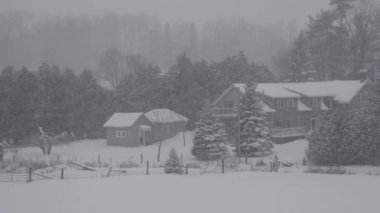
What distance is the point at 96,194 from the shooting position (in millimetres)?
18969

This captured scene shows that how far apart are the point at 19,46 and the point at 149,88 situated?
3583cm

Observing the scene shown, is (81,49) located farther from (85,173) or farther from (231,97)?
(85,173)

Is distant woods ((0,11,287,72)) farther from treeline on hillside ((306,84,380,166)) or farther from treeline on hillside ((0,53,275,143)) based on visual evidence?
treeline on hillside ((306,84,380,166))

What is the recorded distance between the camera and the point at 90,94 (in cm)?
5684

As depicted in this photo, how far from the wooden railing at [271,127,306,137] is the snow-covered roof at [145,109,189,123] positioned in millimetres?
12756

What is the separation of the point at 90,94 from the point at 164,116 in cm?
1257

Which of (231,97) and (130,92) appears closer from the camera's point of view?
(231,97)

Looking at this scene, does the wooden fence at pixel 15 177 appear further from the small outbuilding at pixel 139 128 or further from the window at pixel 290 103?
the window at pixel 290 103

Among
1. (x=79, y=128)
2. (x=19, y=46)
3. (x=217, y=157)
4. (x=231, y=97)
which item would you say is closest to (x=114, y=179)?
(x=217, y=157)

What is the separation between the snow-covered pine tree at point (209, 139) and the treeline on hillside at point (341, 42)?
98.1ft

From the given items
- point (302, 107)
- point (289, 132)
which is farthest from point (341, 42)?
point (289, 132)

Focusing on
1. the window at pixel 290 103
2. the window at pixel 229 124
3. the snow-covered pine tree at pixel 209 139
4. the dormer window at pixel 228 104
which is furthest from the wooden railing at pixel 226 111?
the snow-covered pine tree at pixel 209 139

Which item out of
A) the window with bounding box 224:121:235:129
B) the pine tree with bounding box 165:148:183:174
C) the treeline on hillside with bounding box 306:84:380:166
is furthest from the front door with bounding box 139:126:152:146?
the pine tree with bounding box 165:148:183:174

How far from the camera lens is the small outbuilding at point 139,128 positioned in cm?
4778
